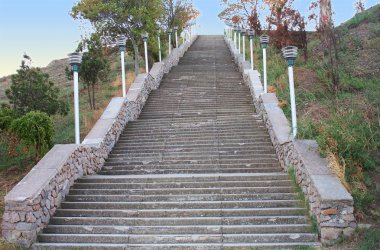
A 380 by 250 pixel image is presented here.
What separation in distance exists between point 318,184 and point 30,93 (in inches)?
470

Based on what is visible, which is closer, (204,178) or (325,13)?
(204,178)

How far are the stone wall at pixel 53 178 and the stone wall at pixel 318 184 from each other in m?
4.34

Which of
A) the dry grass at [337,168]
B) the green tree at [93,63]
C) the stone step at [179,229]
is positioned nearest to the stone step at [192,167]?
the dry grass at [337,168]

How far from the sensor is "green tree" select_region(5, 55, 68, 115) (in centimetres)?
1593

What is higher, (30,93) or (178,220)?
(30,93)

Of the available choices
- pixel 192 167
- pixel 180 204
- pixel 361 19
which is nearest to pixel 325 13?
pixel 192 167

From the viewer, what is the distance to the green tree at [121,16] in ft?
63.2

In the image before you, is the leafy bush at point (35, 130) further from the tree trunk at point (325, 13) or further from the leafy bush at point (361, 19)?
the leafy bush at point (361, 19)

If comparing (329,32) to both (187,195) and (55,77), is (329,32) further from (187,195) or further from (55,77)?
(55,77)

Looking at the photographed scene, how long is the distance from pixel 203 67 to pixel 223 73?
234cm

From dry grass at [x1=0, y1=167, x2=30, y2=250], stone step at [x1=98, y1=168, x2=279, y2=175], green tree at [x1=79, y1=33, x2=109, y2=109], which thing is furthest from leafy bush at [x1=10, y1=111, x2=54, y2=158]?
green tree at [x1=79, y1=33, x2=109, y2=109]

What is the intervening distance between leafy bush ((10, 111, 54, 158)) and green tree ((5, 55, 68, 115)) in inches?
180

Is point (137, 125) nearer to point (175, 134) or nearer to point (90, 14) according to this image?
point (175, 134)

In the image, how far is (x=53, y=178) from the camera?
8.23 metres
